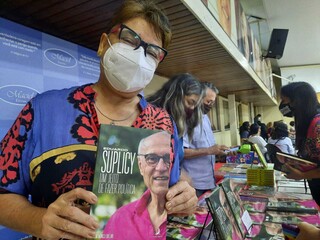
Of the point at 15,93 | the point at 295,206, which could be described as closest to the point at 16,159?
the point at 15,93

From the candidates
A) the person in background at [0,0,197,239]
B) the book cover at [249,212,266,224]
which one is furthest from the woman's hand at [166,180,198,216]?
the book cover at [249,212,266,224]

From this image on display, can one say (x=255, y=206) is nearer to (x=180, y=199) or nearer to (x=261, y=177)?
(x=261, y=177)

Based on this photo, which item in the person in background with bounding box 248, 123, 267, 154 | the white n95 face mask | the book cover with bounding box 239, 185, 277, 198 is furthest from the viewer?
the person in background with bounding box 248, 123, 267, 154

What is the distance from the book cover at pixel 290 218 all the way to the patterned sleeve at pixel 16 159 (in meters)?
1.07

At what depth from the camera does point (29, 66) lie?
1320 millimetres

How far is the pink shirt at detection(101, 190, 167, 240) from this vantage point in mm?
469

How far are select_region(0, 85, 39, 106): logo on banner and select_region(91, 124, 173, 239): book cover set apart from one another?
1.01 metres

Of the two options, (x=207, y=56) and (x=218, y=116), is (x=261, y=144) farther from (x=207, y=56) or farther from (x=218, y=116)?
(x=218, y=116)

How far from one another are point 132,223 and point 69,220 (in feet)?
0.42

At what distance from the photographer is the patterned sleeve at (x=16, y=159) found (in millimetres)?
557

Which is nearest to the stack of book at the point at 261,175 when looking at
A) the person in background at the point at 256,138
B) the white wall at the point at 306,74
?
the person in background at the point at 256,138

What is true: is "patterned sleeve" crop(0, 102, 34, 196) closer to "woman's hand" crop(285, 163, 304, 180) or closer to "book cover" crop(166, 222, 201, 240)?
→ "book cover" crop(166, 222, 201, 240)

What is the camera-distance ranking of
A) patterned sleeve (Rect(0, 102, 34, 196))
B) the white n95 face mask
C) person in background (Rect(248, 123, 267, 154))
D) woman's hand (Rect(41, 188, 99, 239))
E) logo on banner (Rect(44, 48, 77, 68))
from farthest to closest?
person in background (Rect(248, 123, 267, 154))
logo on banner (Rect(44, 48, 77, 68))
the white n95 face mask
patterned sleeve (Rect(0, 102, 34, 196))
woman's hand (Rect(41, 188, 99, 239))

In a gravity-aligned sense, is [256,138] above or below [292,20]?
below
